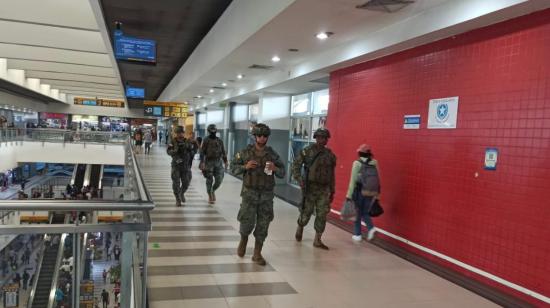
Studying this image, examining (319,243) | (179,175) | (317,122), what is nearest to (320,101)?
(317,122)

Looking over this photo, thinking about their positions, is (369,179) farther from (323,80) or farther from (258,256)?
(323,80)

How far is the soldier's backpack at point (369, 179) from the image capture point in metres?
5.79

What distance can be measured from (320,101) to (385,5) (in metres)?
6.40

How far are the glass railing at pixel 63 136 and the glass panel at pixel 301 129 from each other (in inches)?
388

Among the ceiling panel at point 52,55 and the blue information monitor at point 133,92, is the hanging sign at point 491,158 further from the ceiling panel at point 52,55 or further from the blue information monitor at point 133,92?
the blue information monitor at point 133,92

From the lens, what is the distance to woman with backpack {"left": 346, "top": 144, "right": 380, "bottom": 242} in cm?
580

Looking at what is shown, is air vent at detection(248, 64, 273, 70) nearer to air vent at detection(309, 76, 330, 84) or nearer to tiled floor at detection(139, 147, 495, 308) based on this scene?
air vent at detection(309, 76, 330, 84)

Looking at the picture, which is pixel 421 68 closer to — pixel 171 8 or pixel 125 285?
pixel 125 285

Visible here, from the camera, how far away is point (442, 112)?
5094 mm

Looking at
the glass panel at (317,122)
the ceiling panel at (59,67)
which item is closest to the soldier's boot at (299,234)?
the glass panel at (317,122)

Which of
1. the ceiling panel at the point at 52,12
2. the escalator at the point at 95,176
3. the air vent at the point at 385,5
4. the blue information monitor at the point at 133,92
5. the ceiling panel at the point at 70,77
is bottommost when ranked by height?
the escalator at the point at 95,176

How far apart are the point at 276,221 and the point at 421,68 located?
12.2ft

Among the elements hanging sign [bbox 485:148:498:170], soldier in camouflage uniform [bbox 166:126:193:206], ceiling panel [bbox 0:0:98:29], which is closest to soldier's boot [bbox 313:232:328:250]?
hanging sign [bbox 485:148:498:170]

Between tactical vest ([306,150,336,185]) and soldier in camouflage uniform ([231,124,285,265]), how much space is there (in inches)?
32.7
